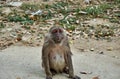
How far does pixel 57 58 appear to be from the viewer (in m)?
7.58

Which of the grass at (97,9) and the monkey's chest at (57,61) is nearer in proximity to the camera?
the monkey's chest at (57,61)

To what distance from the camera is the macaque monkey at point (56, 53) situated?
7.40 meters

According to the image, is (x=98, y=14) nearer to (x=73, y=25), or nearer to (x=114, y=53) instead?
(x=73, y=25)

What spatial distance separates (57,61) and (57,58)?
0.21ft

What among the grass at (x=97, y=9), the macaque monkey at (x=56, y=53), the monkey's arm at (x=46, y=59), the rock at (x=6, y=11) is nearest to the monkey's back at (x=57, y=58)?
the macaque monkey at (x=56, y=53)

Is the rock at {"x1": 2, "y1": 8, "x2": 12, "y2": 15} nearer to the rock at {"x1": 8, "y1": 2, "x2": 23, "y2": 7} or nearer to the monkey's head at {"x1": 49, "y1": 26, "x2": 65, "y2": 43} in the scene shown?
the rock at {"x1": 8, "y1": 2, "x2": 23, "y2": 7}

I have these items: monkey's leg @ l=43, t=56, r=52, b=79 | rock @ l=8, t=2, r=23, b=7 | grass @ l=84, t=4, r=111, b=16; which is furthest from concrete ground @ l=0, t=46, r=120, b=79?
rock @ l=8, t=2, r=23, b=7

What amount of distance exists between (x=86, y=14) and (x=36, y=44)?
2550mm

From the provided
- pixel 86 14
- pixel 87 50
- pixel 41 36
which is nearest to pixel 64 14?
pixel 86 14

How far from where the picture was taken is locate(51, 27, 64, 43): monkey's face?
24.1 feet

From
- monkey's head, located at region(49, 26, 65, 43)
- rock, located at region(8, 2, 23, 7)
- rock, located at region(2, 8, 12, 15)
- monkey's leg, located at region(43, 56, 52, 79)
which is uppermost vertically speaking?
monkey's head, located at region(49, 26, 65, 43)

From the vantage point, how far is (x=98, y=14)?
1189cm

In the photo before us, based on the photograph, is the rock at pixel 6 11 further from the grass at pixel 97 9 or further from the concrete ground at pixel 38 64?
the concrete ground at pixel 38 64

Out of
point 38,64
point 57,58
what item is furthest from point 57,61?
point 38,64
